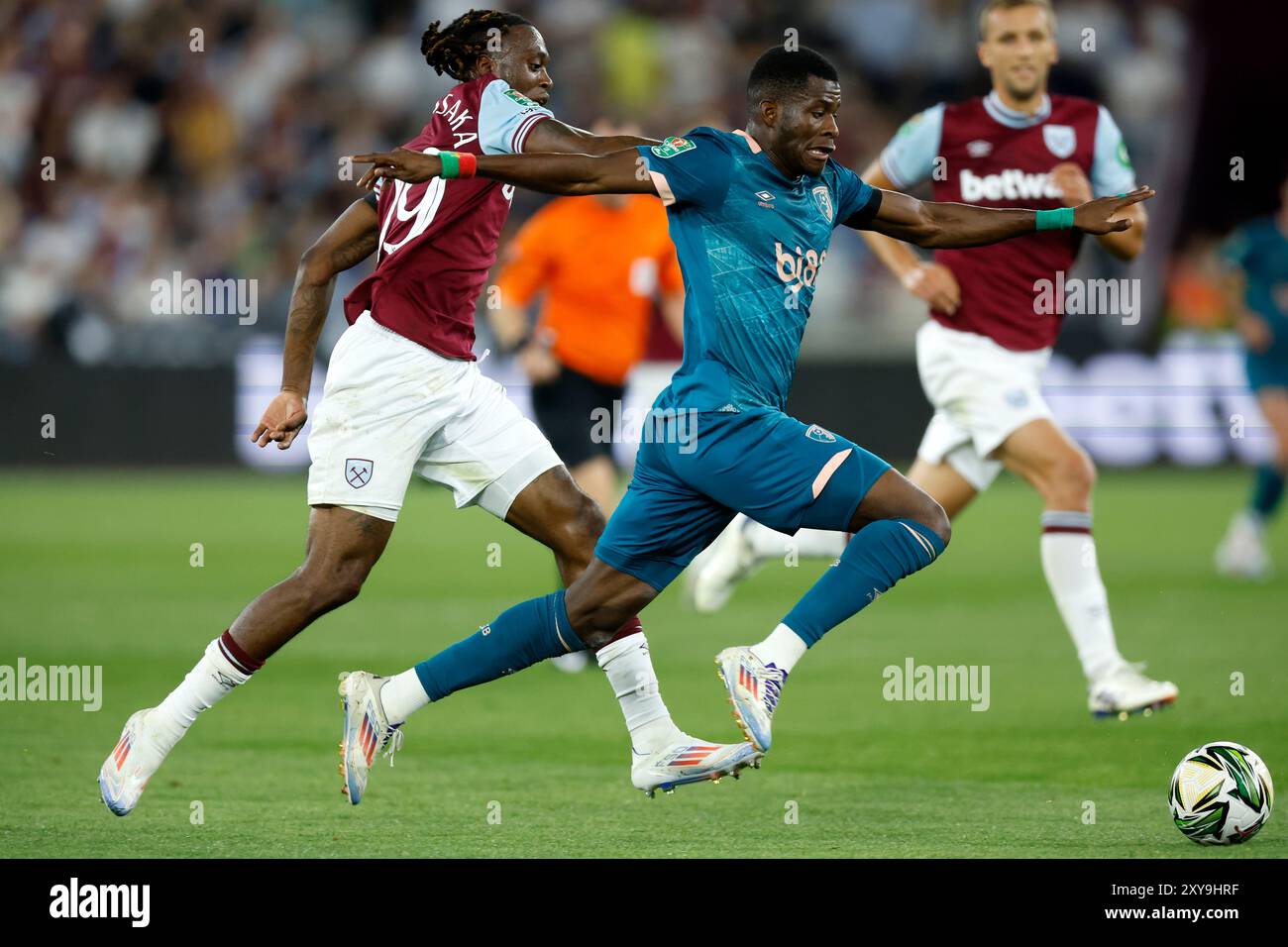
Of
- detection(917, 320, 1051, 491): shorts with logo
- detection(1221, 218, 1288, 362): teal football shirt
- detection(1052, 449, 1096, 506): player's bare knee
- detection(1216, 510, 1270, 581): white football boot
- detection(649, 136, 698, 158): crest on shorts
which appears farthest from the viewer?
detection(1221, 218, 1288, 362): teal football shirt

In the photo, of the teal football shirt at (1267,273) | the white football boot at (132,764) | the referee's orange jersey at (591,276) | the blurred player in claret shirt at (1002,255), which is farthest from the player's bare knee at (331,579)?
the teal football shirt at (1267,273)

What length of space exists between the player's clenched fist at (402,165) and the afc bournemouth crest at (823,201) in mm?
1221

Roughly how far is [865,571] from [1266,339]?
28.4ft

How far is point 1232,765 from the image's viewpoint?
5.53m

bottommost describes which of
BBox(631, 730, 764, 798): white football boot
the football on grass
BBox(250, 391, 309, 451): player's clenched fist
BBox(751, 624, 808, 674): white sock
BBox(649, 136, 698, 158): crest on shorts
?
the football on grass

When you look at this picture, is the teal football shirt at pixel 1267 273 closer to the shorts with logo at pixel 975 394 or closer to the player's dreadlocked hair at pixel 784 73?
the shorts with logo at pixel 975 394

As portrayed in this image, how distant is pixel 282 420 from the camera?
5.86 metres

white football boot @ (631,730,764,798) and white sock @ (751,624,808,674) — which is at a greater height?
white sock @ (751,624,808,674)

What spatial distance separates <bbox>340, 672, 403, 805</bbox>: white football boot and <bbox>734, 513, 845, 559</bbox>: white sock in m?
3.46

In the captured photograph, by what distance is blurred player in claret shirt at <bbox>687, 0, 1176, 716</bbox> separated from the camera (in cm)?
777

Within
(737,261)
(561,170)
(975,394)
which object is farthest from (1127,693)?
(561,170)

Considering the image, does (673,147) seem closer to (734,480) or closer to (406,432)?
(734,480)

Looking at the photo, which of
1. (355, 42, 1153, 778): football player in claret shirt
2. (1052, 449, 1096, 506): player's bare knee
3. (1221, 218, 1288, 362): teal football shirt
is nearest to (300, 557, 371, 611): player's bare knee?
(355, 42, 1153, 778): football player in claret shirt

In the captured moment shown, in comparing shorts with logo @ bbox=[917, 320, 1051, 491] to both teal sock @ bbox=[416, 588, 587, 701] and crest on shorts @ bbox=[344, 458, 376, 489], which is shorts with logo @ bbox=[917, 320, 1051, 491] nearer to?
teal sock @ bbox=[416, 588, 587, 701]
